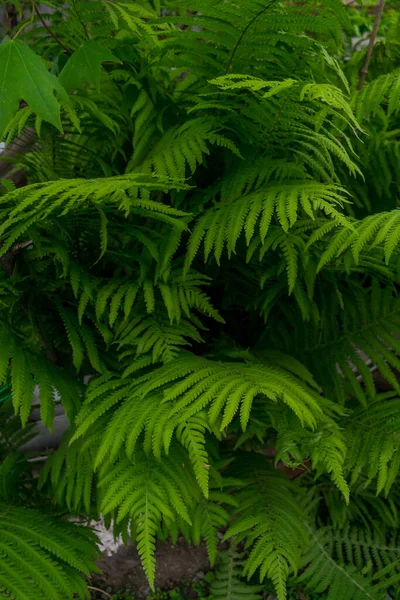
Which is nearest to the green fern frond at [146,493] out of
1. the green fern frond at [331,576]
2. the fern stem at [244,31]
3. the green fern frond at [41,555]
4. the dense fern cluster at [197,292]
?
the dense fern cluster at [197,292]

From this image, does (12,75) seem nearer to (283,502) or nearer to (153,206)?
(153,206)

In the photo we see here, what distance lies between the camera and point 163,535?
0.98 m

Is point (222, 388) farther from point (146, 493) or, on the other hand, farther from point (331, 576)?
point (331, 576)

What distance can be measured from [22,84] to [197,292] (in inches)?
18.7

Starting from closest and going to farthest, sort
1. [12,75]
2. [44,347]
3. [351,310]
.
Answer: [12,75] → [44,347] → [351,310]

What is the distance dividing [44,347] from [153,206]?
420 millimetres

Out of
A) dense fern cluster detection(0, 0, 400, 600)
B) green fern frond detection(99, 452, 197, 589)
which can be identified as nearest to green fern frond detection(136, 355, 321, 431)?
dense fern cluster detection(0, 0, 400, 600)

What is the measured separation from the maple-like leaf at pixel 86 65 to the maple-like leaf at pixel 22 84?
0.11 m

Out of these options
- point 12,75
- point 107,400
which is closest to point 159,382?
point 107,400

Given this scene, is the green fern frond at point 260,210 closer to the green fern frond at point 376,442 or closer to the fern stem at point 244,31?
the fern stem at point 244,31

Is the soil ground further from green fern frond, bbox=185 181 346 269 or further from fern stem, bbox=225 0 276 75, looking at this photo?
fern stem, bbox=225 0 276 75

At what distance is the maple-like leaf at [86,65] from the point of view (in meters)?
0.75

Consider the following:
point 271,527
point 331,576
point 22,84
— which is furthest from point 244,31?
point 331,576

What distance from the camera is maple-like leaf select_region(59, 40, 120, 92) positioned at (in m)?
0.75
